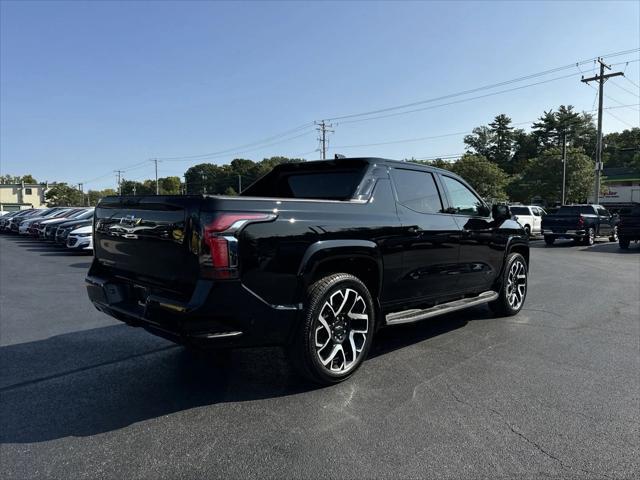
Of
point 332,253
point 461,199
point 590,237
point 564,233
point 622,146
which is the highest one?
point 622,146

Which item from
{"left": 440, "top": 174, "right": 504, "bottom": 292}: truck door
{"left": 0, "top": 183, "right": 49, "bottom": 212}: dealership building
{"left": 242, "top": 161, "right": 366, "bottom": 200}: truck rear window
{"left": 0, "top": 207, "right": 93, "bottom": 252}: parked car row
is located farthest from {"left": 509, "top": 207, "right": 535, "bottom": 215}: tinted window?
{"left": 0, "top": 183, "right": 49, "bottom": 212}: dealership building

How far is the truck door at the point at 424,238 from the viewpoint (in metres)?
4.40

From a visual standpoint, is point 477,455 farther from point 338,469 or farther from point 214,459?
point 214,459

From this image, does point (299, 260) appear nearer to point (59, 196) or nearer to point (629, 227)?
point (629, 227)

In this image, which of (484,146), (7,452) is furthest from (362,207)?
(484,146)

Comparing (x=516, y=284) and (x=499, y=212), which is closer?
(x=499, y=212)

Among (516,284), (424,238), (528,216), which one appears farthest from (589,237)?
(424,238)

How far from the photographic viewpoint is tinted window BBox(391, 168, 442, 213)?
4574 mm

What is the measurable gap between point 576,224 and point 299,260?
1995 centimetres

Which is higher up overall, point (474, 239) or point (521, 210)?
point (474, 239)

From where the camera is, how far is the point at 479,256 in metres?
5.44

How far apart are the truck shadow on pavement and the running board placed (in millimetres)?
492

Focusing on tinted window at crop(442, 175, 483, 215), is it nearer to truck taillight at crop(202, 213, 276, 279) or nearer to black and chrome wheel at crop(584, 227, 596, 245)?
truck taillight at crop(202, 213, 276, 279)

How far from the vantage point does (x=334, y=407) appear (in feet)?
11.0
